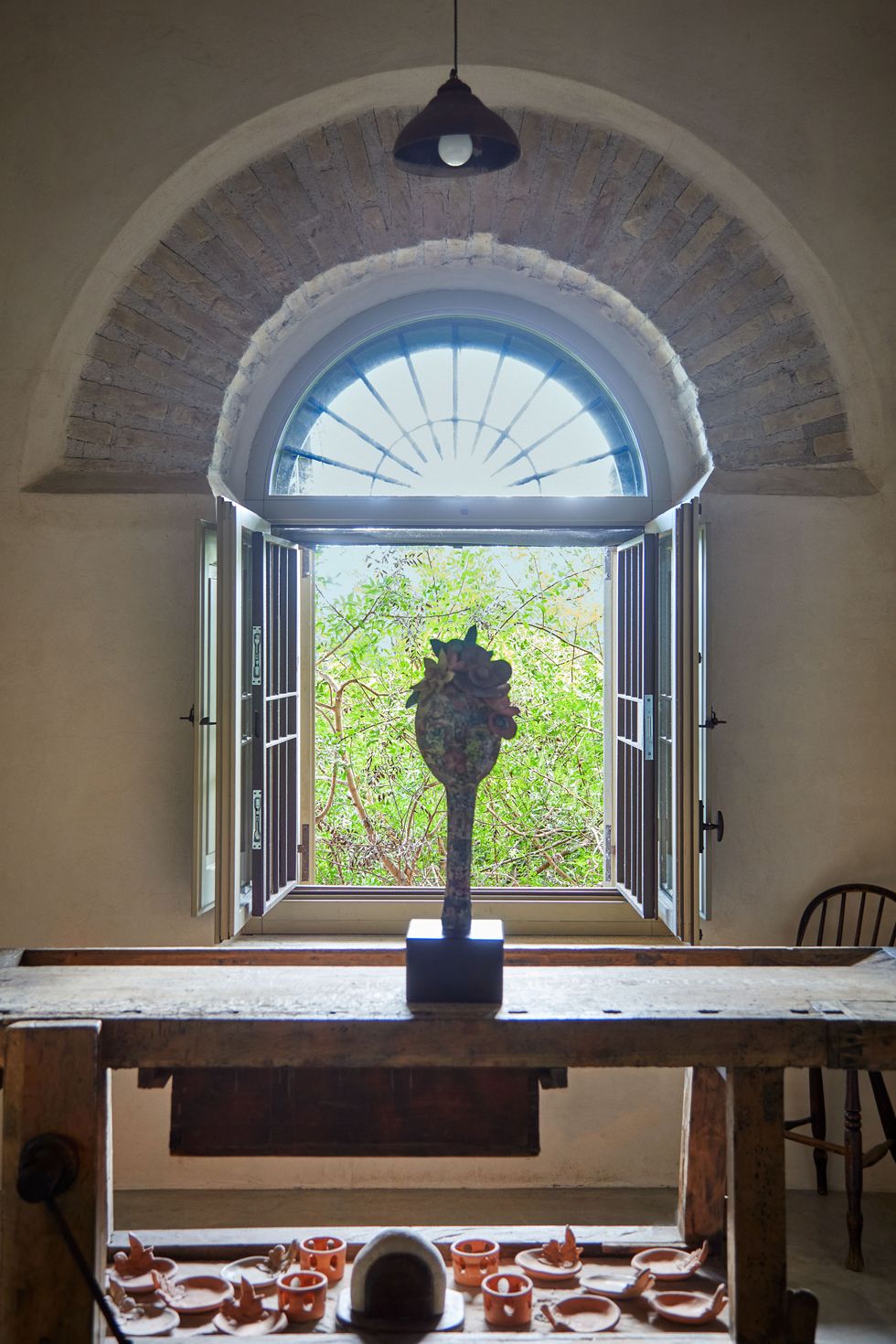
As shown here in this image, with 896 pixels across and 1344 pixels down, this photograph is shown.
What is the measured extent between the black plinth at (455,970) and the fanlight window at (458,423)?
2360mm

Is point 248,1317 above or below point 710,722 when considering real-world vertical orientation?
below

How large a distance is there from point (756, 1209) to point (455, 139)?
257 cm

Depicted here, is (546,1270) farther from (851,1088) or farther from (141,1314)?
(851,1088)

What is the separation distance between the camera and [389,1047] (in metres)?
2.20

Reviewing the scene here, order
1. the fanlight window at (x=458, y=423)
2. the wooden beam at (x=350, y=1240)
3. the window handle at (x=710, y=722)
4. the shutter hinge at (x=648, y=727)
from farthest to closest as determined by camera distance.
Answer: the fanlight window at (x=458, y=423) < the shutter hinge at (x=648, y=727) < the window handle at (x=710, y=722) < the wooden beam at (x=350, y=1240)

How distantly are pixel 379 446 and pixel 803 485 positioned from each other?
1.61 meters

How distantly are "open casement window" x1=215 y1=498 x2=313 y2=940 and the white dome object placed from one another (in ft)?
4.50

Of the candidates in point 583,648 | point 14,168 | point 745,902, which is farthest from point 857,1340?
point 583,648

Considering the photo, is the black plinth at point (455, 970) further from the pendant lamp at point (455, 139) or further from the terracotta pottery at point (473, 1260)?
the pendant lamp at point (455, 139)

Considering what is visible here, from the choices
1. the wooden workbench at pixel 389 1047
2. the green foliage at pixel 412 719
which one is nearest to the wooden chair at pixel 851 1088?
the wooden workbench at pixel 389 1047

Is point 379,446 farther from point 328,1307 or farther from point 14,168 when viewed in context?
point 328,1307

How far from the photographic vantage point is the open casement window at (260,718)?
355cm

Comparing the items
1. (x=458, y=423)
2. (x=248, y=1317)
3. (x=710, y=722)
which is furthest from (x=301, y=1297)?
(x=458, y=423)

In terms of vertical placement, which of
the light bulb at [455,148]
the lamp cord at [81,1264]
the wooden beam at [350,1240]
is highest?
the light bulb at [455,148]
